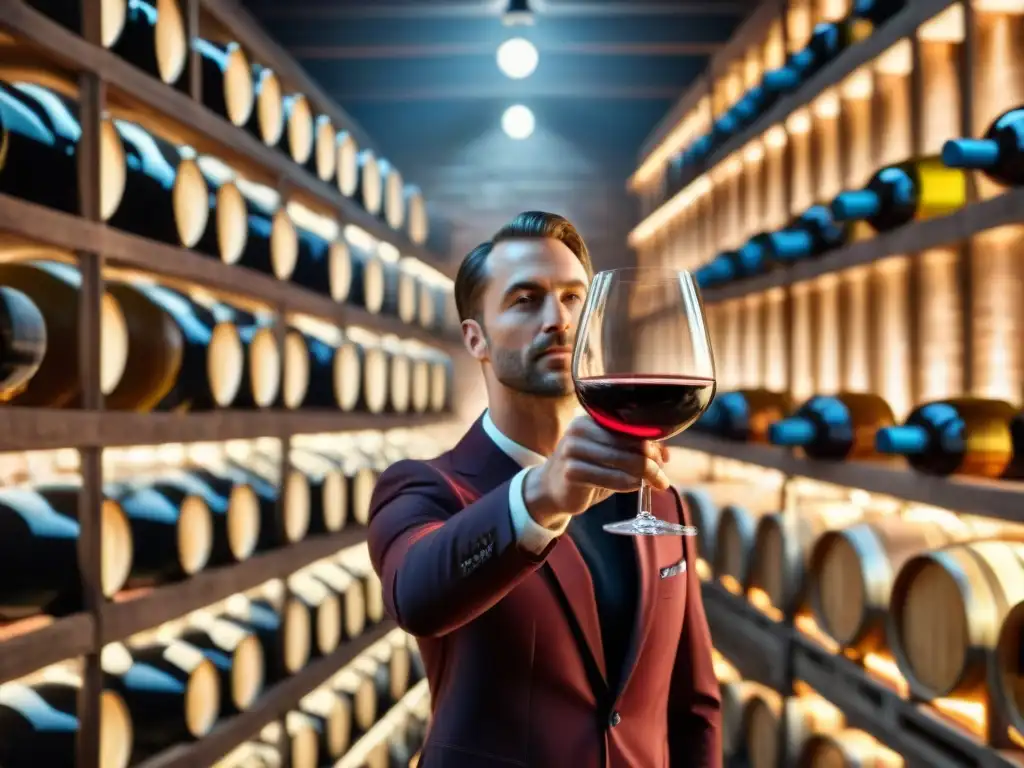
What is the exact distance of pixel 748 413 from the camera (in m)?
3.69

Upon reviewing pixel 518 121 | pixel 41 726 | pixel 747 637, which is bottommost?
pixel 747 637

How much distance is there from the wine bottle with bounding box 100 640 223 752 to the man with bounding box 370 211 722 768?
1.40 m

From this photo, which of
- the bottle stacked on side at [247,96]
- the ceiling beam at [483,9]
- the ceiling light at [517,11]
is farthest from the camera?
the ceiling beam at [483,9]

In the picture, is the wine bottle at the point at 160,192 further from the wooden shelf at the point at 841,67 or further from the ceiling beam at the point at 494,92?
the ceiling beam at the point at 494,92

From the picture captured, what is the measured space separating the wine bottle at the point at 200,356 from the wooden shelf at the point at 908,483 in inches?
65.1

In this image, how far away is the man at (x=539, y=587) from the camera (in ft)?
4.60

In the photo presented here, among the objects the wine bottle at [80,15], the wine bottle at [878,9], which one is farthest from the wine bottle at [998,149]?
the wine bottle at [80,15]

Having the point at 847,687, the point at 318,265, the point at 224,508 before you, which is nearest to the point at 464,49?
the point at 318,265

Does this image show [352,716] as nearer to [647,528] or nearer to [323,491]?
[323,491]

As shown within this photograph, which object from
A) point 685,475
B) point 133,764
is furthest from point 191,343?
point 685,475

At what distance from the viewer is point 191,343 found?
2.84 metres

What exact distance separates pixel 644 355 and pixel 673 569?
601mm

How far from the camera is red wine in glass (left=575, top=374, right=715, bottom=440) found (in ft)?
3.16

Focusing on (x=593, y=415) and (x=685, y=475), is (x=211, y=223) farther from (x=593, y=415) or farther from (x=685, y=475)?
(x=685, y=475)
